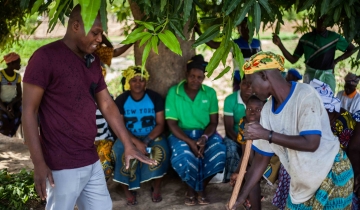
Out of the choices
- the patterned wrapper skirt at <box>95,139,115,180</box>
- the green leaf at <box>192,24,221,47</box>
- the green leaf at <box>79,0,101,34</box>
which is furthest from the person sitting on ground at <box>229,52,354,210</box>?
the patterned wrapper skirt at <box>95,139,115,180</box>

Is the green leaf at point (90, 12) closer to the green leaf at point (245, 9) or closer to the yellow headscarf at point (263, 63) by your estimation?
the green leaf at point (245, 9)

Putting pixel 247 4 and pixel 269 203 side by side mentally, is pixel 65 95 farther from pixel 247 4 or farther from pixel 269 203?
pixel 269 203

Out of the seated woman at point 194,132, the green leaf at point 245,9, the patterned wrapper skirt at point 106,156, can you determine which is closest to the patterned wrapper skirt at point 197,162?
the seated woman at point 194,132

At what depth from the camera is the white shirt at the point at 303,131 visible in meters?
2.70

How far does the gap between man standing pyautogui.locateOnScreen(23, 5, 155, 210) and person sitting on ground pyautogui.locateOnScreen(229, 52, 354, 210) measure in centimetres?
91

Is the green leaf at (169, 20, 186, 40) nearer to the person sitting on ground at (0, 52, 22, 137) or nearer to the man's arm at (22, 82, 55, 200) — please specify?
the man's arm at (22, 82, 55, 200)

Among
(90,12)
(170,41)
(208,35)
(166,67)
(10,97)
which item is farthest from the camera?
(10,97)

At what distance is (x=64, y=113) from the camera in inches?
106

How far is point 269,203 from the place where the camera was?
14.6 ft

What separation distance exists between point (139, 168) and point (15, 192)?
1.15 m

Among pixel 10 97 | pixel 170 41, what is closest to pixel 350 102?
pixel 170 41

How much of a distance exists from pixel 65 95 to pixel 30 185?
206cm

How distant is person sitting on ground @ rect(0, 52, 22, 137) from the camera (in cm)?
629

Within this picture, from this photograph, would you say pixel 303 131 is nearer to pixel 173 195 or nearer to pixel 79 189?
pixel 79 189
